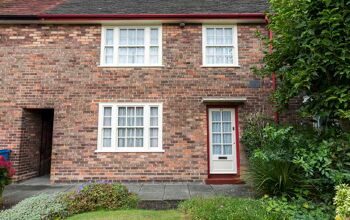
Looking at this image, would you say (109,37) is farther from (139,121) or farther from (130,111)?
(139,121)

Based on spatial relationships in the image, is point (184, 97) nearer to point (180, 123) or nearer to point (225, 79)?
point (180, 123)

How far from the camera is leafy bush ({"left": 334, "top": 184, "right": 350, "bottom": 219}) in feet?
12.3

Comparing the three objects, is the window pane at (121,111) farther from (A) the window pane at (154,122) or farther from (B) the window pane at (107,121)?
(A) the window pane at (154,122)

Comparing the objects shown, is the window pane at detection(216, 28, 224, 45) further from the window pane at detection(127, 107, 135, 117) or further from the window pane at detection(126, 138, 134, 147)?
the window pane at detection(126, 138, 134, 147)

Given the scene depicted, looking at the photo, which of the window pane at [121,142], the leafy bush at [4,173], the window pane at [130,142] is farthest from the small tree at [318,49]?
the leafy bush at [4,173]

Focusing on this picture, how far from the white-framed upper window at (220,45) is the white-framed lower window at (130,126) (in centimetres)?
258

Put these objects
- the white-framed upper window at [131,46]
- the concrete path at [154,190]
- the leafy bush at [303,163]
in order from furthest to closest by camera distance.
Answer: the white-framed upper window at [131,46] → the concrete path at [154,190] → the leafy bush at [303,163]

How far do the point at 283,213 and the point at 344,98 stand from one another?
2450mm

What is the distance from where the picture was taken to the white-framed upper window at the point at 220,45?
29.3 feet

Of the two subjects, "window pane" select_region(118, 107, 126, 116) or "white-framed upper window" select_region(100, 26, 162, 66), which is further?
"white-framed upper window" select_region(100, 26, 162, 66)

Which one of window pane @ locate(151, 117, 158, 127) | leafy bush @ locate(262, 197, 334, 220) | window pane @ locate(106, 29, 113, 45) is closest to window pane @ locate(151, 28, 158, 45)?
window pane @ locate(106, 29, 113, 45)

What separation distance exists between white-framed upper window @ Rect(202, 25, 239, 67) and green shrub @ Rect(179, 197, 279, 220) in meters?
5.13

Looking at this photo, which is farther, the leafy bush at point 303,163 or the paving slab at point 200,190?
the paving slab at point 200,190

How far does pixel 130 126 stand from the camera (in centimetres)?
859
